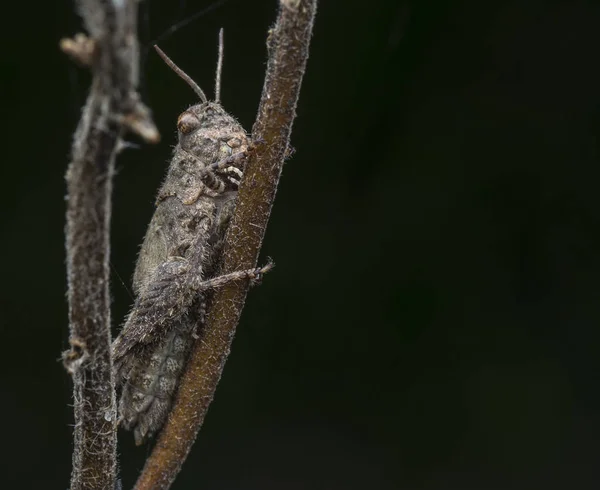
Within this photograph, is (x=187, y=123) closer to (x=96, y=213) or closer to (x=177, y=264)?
(x=177, y=264)

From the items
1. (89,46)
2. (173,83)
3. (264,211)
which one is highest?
(173,83)

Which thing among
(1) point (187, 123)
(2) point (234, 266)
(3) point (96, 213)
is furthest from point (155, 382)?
(3) point (96, 213)

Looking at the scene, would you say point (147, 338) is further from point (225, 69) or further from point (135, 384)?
point (225, 69)

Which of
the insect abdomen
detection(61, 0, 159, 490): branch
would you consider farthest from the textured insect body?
detection(61, 0, 159, 490): branch

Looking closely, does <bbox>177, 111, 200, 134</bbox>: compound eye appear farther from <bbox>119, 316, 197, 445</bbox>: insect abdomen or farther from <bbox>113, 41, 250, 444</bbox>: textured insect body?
<bbox>119, 316, 197, 445</bbox>: insect abdomen

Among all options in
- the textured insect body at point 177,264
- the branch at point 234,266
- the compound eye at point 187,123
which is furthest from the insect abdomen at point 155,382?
the compound eye at point 187,123

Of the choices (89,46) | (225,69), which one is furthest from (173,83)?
(89,46)

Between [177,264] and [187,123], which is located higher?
[187,123]
